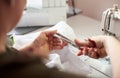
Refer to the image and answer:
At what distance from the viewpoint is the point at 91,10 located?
1.89m

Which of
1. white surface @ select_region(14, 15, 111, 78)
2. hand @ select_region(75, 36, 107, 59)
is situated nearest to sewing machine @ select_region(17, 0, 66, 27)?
white surface @ select_region(14, 15, 111, 78)

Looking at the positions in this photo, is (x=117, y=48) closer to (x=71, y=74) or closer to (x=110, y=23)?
(x=110, y=23)

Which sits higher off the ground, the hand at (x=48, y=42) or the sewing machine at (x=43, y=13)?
the sewing machine at (x=43, y=13)

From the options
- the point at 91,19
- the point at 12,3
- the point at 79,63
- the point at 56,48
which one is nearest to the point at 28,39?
the point at 56,48

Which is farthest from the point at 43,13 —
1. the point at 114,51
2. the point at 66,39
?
the point at 114,51

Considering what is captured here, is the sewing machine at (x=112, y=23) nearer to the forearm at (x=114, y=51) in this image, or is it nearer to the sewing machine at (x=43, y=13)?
the forearm at (x=114, y=51)

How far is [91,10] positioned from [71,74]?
150cm

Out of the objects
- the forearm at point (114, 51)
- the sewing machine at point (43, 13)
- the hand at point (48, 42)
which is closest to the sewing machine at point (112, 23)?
the forearm at point (114, 51)

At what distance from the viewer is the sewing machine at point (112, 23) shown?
1203mm

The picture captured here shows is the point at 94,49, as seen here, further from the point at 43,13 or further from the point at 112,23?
the point at 43,13

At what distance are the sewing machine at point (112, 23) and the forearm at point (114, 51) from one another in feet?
0.28

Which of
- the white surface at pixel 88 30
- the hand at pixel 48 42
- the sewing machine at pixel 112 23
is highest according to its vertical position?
the sewing machine at pixel 112 23

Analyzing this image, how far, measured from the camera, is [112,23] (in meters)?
1.23

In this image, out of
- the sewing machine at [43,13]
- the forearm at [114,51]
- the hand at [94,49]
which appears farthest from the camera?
the sewing machine at [43,13]
